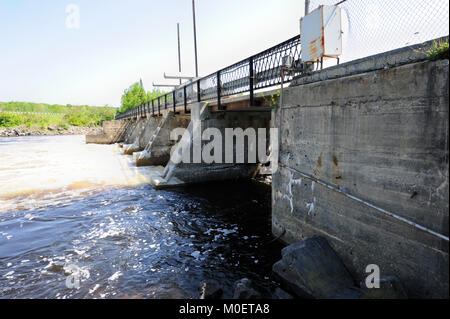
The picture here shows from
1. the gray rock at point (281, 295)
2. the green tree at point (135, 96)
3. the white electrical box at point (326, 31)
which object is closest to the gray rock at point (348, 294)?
the gray rock at point (281, 295)

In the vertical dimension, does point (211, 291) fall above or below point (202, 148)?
below

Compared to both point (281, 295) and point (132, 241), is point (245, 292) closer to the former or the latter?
point (281, 295)

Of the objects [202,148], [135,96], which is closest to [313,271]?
[202,148]

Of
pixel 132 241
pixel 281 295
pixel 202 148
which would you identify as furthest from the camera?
pixel 202 148

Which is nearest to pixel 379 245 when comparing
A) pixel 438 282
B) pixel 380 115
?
pixel 438 282

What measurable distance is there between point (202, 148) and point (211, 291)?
26.9ft

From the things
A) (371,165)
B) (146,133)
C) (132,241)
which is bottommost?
(132,241)

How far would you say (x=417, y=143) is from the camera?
337 cm

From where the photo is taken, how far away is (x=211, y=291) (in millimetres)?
4352

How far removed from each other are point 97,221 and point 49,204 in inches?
129

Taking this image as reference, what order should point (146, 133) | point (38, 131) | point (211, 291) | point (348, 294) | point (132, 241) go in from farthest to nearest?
point (38, 131)
point (146, 133)
point (132, 241)
point (211, 291)
point (348, 294)

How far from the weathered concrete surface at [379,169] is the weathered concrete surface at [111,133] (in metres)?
37.0

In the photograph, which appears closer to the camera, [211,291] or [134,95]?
[211,291]
